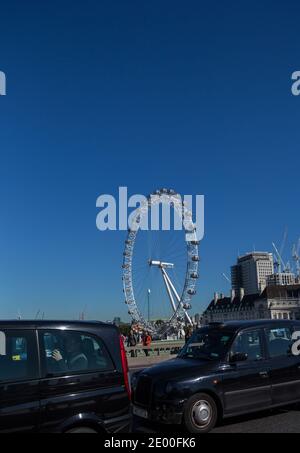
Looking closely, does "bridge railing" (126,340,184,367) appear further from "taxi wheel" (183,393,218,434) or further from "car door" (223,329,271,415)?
"taxi wheel" (183,393,218,434)

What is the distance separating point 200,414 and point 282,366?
1943 mm

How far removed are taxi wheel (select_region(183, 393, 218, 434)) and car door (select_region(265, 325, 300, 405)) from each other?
4.34 ft

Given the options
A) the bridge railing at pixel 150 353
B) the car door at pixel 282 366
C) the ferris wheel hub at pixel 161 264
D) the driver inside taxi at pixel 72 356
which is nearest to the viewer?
the driver inside taxi at pixel 72 356

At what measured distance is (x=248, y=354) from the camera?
368 inches

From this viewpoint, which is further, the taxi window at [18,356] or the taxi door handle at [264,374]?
the taxi door handle at [264,374]

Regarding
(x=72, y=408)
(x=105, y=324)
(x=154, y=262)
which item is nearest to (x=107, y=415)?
(x=72, y=408)

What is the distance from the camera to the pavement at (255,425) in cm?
839

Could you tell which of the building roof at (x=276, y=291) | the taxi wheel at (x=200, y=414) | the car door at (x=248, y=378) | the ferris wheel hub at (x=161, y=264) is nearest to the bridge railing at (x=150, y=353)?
the car door at (x=248, y=378)

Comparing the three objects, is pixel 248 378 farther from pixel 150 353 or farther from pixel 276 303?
pixel 276 303

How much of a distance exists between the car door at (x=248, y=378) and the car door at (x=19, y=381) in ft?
12.6

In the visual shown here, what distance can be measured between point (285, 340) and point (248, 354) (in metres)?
0.99

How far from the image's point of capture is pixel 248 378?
906 centimetres

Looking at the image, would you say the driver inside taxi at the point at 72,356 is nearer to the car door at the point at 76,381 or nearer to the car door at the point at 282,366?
the car door at the point at 76,381

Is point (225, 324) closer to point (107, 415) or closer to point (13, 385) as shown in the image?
point (107, 415)
